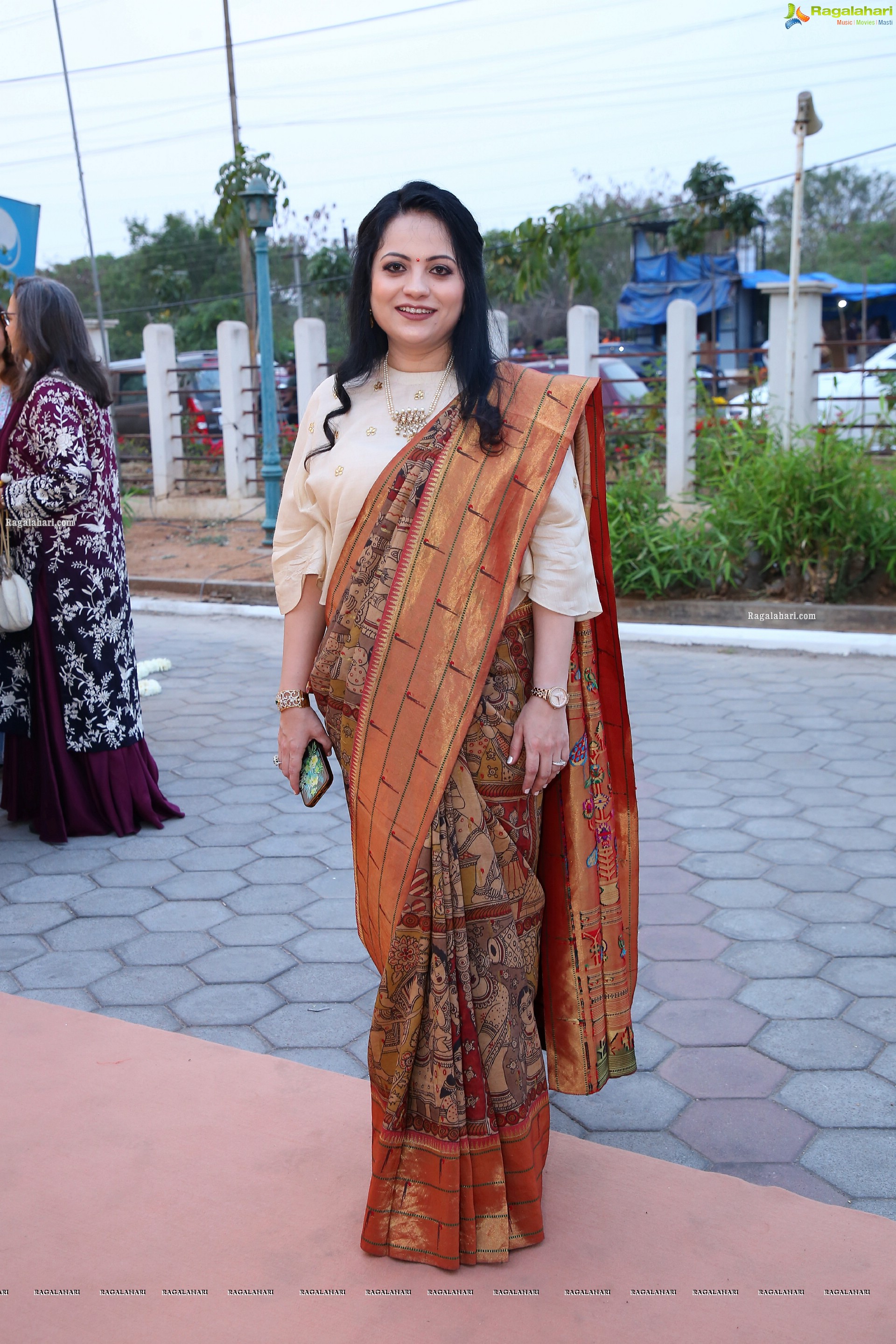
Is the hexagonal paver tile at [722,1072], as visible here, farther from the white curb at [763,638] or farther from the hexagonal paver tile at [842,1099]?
the white curb at [763,638]

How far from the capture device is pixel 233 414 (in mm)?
10992

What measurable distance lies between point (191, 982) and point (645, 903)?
1279mm

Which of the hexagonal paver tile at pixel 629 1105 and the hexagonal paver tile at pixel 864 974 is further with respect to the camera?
the hexagonal paver tile at pixel 864 974

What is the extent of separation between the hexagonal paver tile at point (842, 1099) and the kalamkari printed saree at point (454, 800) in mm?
657

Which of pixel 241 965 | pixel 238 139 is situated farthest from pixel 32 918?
pixel 238 139

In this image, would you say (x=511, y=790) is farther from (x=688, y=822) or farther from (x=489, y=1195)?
(x=688, y=822)

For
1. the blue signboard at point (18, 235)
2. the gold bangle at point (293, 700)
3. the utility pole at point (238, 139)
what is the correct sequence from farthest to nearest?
the utility pole at point (238, 139) < the blue signboard at point (18, 235) < the gold bangle at point (293, 700)

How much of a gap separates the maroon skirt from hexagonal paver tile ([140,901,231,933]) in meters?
0.64

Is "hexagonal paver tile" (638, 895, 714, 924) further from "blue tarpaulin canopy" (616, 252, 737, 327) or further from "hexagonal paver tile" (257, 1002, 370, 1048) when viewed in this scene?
"blue tarpaulin canopy" (616, 252, 737, 327)

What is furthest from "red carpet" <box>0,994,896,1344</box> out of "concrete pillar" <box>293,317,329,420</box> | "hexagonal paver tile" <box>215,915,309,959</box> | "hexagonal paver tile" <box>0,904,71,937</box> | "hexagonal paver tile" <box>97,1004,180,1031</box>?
"concrete pillar" <box>293,317,329,420</box>

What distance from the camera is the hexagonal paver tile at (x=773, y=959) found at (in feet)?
9.45

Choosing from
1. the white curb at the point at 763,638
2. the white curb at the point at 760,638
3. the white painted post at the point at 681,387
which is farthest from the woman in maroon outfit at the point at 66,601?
the white painted post at the point at 681,387

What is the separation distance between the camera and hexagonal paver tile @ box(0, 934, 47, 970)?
119 inches

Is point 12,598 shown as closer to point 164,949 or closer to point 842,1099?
point 164,949
